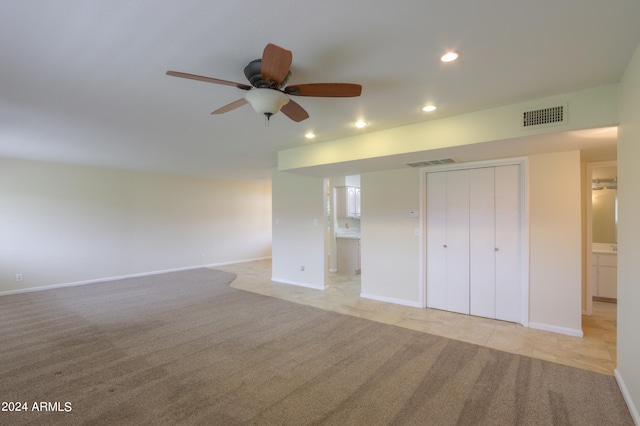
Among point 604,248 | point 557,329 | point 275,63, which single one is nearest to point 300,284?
point 557,329

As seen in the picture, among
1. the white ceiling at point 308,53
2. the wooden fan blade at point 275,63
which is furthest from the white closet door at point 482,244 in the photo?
the wooden fan blade at point 275,63

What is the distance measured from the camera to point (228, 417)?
2.07m

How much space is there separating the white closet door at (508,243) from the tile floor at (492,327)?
0.23 meters

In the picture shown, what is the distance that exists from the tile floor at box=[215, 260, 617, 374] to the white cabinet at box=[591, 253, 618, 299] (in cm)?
20

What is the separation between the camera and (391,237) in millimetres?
4781

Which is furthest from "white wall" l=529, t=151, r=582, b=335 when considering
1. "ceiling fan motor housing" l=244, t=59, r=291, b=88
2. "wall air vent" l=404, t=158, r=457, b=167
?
"ceiling fan motor housing" l=244, t=59, r=291, b=88

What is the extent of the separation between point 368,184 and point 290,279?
2614 millimetres

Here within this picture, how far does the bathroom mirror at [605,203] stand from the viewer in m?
5.12

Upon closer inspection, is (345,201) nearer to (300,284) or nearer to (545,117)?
(300,284)

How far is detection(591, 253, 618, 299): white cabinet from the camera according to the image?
466 cm

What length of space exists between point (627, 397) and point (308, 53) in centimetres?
335

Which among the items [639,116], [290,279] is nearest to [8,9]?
[639,116]

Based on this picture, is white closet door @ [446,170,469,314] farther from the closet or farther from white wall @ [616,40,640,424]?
white wall @ [616,40,640,424]

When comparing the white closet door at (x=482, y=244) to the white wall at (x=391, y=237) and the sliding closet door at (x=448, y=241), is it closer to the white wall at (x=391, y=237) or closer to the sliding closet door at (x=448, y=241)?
the sliding closet door at (x=448, y=241)
